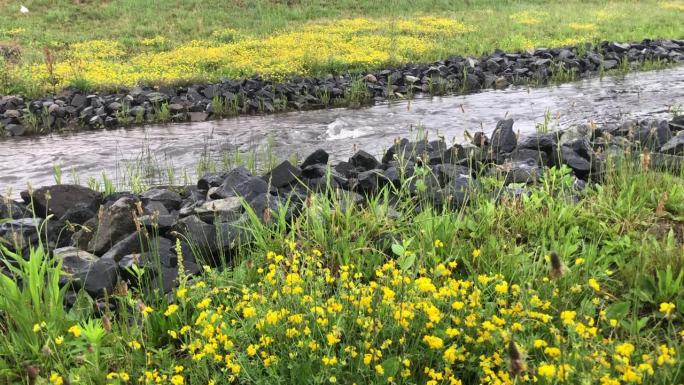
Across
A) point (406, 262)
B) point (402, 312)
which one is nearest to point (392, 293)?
point (402, 312)

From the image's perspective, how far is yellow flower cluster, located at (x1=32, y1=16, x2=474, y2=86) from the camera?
15.9m

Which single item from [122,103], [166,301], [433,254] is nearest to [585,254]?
[433,254]

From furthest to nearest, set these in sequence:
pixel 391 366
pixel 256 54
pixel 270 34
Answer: pixel 270 34, pixel 256 54, pixel 391 366

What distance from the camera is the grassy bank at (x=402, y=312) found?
2.53m

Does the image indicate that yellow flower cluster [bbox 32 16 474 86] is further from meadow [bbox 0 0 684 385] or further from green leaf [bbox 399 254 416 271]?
green leaf [bbox 399 254 416 271]

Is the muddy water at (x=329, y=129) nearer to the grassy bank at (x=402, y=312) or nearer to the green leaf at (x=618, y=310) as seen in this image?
the grassy bank at (x=402, y=312)

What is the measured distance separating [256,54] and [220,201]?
13.9 meters

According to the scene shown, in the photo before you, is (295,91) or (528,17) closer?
(295,91)

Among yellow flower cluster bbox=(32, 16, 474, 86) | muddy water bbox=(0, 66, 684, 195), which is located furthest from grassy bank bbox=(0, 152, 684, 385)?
yellow flower cluster bbox=(32, 16, 474, 86)

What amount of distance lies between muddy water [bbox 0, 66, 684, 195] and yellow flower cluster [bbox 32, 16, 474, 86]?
12.2 feet

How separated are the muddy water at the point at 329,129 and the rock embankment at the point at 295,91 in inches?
24.2

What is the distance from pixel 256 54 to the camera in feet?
59.4

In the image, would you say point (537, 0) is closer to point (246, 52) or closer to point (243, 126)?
point (246, 52)

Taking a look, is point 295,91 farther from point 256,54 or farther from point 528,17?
point 528,17
